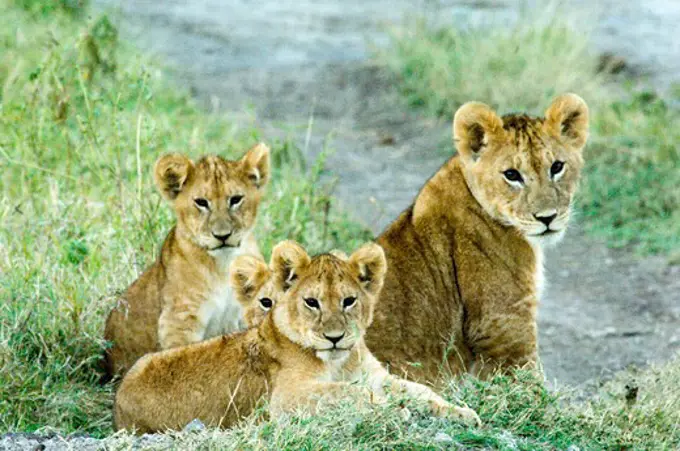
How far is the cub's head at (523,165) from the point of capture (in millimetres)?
6535

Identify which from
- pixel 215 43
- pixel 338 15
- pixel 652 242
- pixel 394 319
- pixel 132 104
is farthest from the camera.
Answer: pixel 338 15

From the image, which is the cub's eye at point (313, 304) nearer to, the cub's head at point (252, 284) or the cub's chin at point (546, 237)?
the cub's head at point (252, 284)

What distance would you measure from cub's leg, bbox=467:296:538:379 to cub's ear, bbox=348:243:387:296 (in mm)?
756

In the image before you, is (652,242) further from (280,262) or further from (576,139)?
(280,262)

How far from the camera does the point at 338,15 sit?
1666 cm

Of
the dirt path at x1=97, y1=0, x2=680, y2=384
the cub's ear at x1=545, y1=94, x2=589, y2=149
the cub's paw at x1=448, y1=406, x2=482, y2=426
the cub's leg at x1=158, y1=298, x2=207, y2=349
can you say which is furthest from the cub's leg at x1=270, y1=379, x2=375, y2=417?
the dirt path at x1=97, y1=0, x2=680, y2=384

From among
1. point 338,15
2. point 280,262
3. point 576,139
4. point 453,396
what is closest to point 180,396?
point 280,262

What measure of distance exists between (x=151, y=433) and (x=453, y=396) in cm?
125

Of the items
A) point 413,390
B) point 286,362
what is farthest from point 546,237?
point 286,362

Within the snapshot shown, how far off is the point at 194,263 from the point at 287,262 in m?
1.24

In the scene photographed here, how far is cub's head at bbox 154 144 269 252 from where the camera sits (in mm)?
6879

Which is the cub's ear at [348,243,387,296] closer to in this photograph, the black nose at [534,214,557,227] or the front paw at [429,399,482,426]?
the front paw at [429,399,482,426]

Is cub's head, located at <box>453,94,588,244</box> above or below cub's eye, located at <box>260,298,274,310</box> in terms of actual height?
above

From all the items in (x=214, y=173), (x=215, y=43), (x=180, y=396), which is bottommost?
(x=215, y=43)
